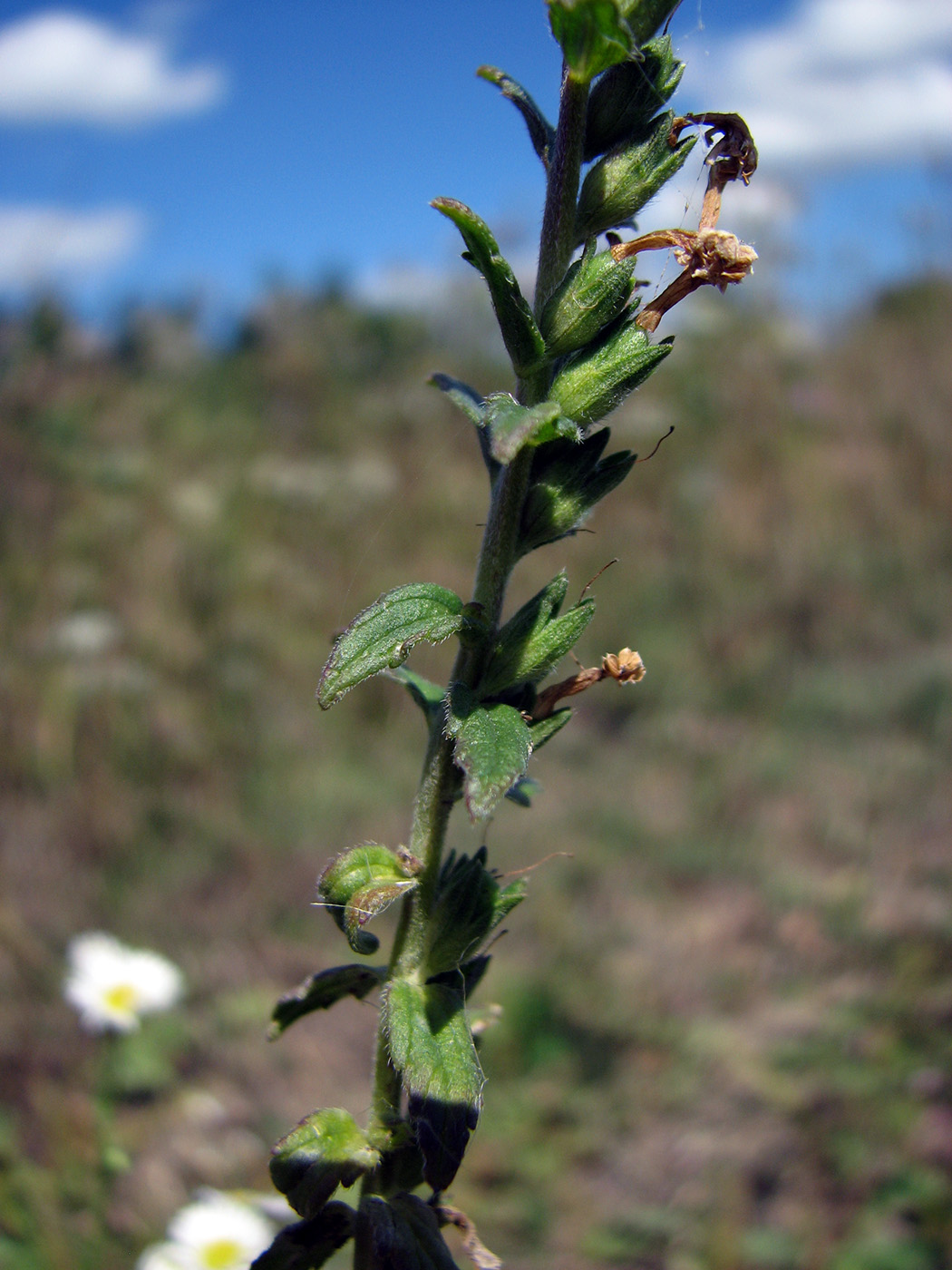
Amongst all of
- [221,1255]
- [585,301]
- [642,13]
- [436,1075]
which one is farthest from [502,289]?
[221,1255]

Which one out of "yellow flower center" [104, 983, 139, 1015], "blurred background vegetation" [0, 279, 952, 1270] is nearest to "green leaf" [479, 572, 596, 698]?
"blurred background vegetation" [0, 279, 952, 1270]

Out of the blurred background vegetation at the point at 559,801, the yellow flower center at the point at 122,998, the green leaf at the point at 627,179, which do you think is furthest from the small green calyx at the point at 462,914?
the yellow flower center at the point at 122,998

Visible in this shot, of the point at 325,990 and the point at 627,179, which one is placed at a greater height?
the point at 627,179

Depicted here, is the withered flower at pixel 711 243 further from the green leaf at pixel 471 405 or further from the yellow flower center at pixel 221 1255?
the yellow flower center at pixel 221 1255

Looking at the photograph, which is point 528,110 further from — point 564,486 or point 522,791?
point 522,791

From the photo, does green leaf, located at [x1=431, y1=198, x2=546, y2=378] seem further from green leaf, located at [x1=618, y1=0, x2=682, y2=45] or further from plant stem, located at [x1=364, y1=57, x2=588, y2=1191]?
green leaf, located at [x1=618, y1=0, x2=682, y2=45]

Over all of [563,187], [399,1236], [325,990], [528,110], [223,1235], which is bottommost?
[399,1236]
